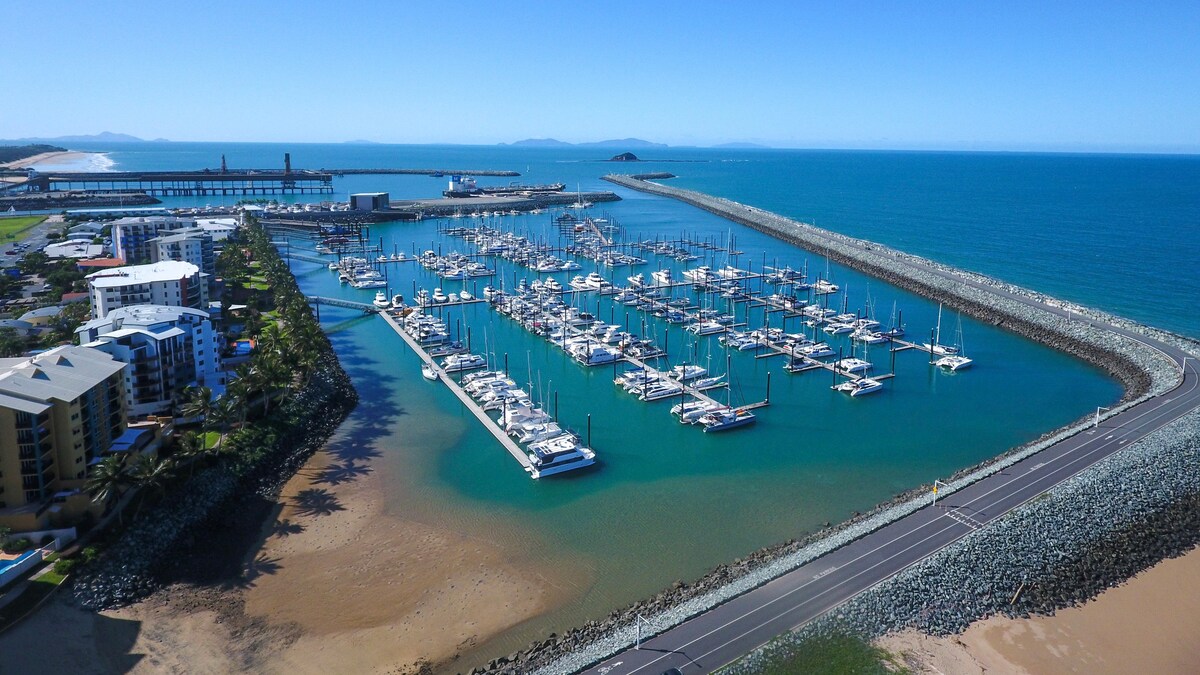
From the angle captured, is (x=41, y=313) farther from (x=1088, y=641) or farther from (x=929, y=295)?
(x=929, y=295)

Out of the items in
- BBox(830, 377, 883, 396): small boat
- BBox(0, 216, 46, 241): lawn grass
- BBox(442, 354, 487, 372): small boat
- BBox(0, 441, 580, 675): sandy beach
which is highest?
BBox(0, 216, 46, 241): lawn grass

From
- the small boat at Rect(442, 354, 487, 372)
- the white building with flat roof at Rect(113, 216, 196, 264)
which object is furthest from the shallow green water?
the white building with flat roof at Rect(113, 216, 196, 264)

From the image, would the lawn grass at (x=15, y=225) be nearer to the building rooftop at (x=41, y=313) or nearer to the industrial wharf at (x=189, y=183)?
the industrial wharf at (x=189, y=183)

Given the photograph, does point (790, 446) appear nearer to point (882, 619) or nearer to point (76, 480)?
point (882, 619)

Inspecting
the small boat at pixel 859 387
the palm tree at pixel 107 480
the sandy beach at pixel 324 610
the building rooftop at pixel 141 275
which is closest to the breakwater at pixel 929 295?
the sandy beach at pixel 324 610

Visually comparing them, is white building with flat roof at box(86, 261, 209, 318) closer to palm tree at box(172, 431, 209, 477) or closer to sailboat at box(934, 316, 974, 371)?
palm tree at box(172, 431, 209, 477)
